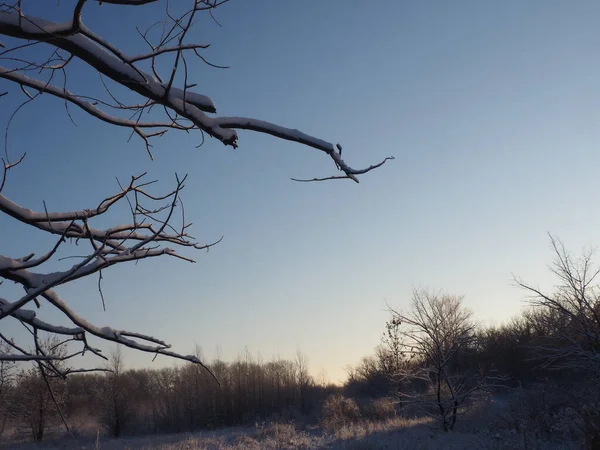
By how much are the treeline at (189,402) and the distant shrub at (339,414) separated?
4624 millimetres

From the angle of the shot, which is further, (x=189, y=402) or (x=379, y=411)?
(x=189, y=402)

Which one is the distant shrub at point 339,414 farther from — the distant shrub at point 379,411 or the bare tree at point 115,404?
the bare tree at point 115,404

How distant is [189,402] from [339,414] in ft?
47.2

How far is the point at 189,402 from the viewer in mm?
35250

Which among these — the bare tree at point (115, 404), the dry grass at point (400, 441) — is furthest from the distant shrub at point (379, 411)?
the bare tree at point (115, 404)

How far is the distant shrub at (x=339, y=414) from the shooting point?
2303 centimetres

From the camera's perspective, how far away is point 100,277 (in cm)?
210

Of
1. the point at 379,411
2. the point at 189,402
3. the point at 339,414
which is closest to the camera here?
the point at 379,411

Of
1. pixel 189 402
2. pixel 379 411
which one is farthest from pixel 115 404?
pixel 379 411

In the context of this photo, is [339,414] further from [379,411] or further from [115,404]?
[115,404]

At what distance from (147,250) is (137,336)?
49cm

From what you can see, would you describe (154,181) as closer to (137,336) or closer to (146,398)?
(137,336)

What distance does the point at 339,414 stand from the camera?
25016 mm

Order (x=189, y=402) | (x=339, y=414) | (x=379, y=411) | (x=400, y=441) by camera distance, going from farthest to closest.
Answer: (x=189, y=402) < (x=339, y=414) < (x=379, y=411) < (x=400, y=441)
